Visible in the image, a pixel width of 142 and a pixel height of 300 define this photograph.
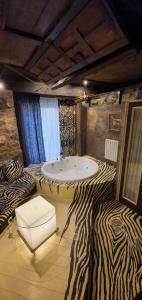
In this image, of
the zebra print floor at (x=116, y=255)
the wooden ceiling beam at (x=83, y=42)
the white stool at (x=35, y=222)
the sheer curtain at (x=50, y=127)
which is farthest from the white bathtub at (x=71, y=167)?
the wooden ceiling beam at (x=83, y=42)

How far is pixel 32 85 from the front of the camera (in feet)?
9.18

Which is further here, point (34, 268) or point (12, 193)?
point (12, 193)

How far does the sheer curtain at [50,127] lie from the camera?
320cm

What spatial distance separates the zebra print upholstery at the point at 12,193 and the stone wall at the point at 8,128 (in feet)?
1.21

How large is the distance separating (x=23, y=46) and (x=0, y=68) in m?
1.23

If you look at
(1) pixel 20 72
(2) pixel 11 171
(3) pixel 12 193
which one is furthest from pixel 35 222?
(1) pixel 20 72

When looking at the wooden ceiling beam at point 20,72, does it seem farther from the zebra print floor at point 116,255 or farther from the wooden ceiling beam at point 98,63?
the zebra print floor at point 116,255

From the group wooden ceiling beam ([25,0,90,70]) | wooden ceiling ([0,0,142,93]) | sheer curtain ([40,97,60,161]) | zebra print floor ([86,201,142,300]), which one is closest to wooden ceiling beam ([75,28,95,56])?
wooden ceiling ([0,0,142,93])

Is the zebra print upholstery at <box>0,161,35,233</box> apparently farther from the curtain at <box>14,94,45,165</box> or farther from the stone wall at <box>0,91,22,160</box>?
the curtain at <box>14,94,45,165</box>

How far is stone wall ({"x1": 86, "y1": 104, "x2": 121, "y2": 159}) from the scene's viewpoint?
306 centimetres

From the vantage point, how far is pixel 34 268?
1.32 m

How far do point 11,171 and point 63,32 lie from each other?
6.98 feet

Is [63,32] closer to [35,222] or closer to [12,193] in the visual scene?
[35,222]

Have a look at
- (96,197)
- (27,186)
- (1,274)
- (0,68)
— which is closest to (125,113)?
(96,197)
